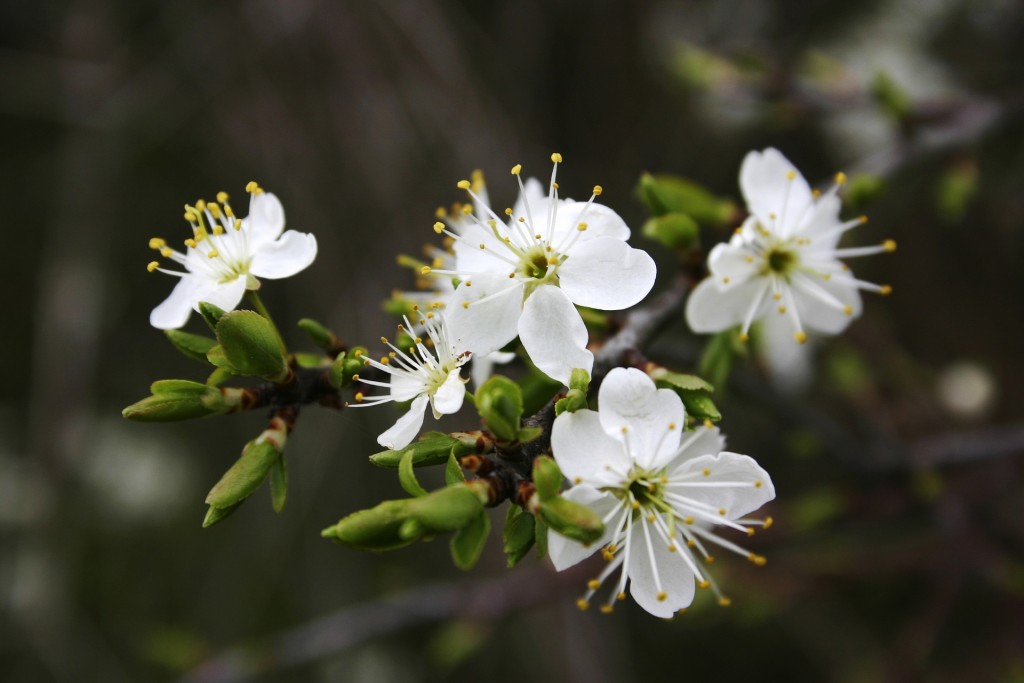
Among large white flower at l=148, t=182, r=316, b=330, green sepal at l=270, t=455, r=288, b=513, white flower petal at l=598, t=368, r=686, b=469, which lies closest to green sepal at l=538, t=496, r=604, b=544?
white flower petal at l=598, t=368, r=686, b=469

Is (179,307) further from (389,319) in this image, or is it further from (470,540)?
(389,319)

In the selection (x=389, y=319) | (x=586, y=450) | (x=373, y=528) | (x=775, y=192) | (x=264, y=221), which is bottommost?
(x=373, y=528)

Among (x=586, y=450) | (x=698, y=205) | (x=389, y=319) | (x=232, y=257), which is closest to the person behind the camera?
(x=586, y=450)

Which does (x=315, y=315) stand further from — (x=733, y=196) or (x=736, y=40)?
(x=736, y=40)

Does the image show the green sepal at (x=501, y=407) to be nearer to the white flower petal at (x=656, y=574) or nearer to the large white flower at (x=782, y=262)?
the white flower petal at (x=656, y=574)

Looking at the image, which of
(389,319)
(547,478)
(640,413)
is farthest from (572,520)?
(389,319)

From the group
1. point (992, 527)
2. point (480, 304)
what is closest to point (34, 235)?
point (480, 304)

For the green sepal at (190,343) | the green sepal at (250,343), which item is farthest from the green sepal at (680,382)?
the green sepal at (190,343)
